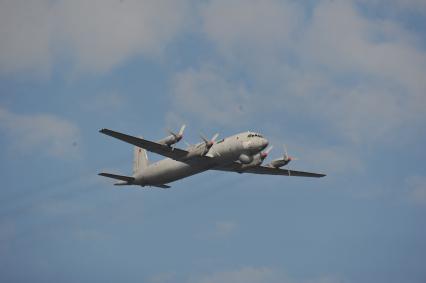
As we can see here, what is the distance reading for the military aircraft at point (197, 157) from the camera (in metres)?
64.0

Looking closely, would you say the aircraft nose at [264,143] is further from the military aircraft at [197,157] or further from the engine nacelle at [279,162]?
the engine nacelle at [279,162]

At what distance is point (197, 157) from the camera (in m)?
65.7

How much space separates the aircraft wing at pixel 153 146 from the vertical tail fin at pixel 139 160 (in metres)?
11.6

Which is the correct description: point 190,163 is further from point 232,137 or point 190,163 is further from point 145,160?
point 145,160

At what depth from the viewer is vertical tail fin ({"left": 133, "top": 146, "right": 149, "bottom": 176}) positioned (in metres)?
77.3

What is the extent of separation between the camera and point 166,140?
64.6 m

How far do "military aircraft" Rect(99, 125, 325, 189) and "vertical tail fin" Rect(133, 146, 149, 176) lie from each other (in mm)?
3823

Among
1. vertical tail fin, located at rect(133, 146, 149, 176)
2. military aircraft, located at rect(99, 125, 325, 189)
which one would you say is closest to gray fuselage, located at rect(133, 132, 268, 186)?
military aircraft, located at rect(99, 125, 325, 189)

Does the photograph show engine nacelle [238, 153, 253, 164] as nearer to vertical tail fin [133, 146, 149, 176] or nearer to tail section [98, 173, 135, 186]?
tail section [98, 173, 135, 186]

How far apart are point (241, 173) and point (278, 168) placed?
14.7 ft

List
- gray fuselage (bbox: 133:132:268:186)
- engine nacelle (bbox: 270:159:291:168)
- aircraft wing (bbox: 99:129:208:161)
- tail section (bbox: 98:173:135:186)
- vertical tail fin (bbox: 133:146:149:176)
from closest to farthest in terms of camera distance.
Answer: aircraft wing (bbox: 99:129:208:161) < gray fuselage (bbox: 133:132:268:186) < engine nacelle (bbox: 270:159:291:168) < tail section (bbox: 98:173:135:186) < vertical tail fin (bbox: 133:146:149:176)

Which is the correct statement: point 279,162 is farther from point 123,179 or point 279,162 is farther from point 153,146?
point 123,179

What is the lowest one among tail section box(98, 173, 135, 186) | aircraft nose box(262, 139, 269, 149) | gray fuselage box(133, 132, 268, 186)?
tail section box(98, 173, 135, 186)

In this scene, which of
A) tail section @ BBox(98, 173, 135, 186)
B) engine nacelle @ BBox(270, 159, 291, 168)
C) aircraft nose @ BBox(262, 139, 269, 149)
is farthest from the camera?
tail section @ BBox(98, 173, 135, 186)
